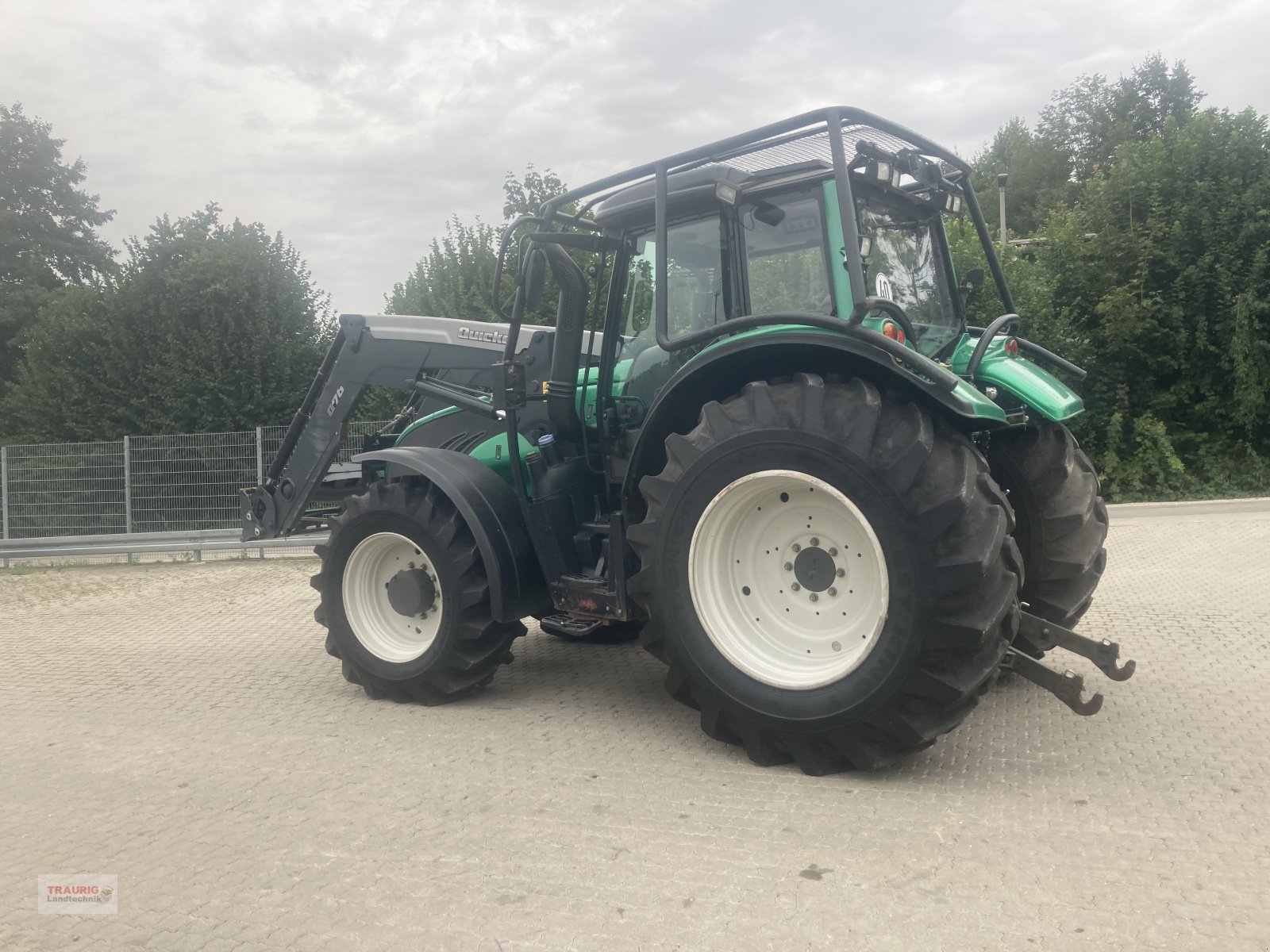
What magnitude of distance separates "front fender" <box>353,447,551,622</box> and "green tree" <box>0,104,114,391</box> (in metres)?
31.8

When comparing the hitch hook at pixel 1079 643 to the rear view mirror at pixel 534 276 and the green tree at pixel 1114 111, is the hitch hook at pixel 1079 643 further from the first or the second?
the green tree at pixel 1114 111

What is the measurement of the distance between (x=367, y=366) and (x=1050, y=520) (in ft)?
13.0

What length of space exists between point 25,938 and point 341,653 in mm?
2691

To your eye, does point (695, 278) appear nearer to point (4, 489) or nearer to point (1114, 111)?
point (4, 489)

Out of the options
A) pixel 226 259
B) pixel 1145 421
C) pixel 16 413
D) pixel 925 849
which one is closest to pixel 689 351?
pixel 925 849

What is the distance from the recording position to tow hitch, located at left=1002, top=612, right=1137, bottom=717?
152 inches

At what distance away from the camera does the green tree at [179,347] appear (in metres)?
18.9

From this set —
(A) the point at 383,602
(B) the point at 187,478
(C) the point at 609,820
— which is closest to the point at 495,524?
(A) the point at 383,602

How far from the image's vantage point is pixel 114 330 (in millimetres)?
19391

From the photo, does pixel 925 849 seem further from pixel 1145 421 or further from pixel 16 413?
pixel 16 413

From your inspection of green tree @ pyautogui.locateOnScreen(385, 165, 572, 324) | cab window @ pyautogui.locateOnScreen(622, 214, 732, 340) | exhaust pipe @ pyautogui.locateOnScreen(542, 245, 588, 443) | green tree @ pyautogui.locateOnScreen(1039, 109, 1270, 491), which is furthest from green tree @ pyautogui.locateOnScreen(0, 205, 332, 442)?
cab window @ pyautogui.locateOnScreen(622, 214, 732, 340)

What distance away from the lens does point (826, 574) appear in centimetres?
411

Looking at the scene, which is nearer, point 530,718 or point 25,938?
point 25,938

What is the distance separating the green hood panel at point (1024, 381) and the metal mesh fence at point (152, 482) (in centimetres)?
1054
